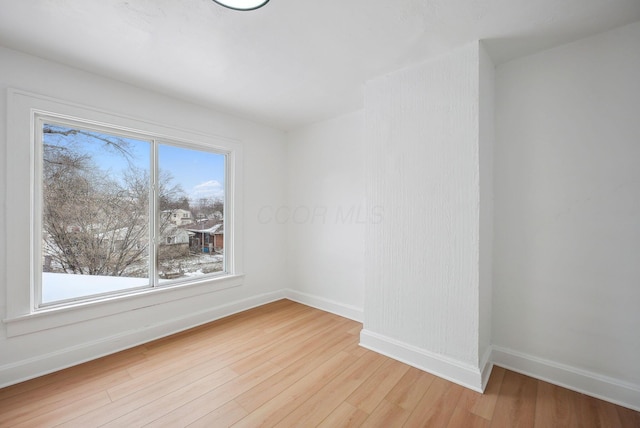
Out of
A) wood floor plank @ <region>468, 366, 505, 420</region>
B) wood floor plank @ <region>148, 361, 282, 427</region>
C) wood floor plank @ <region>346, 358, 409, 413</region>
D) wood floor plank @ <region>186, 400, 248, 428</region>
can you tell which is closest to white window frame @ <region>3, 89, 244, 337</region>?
wood floor plank @ <region>148, 361, 282, 427</region>

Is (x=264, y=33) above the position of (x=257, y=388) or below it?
above

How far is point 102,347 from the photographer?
2.40 m

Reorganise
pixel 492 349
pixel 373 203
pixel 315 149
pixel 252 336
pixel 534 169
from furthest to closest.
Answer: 1. pixel 315 149
2. pixel 252 336
3. pixel 373 203
4. pixel 492 349
5. pixel 534 169

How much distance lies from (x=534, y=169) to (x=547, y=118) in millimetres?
409

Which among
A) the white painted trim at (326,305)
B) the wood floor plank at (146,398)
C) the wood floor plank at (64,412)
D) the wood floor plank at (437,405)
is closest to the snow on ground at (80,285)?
the wood floor plank at (64,412)

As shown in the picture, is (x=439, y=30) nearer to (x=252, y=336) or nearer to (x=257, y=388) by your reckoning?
(x=257, y=388)

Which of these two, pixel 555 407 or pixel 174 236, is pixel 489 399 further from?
pixel 174 236

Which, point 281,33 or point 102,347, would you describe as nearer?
point 281,33

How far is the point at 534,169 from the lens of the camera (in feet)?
7.02

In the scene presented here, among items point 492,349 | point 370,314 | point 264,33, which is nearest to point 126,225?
point 264,33

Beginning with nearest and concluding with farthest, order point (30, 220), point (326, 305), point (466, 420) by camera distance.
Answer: point (466, 420) → point (30, 220) → point (326, 305)

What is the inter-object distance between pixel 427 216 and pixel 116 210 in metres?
3.02

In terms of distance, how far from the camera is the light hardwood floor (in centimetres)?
167

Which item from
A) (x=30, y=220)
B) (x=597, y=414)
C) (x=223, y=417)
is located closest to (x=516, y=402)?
(x=597, y=414)
